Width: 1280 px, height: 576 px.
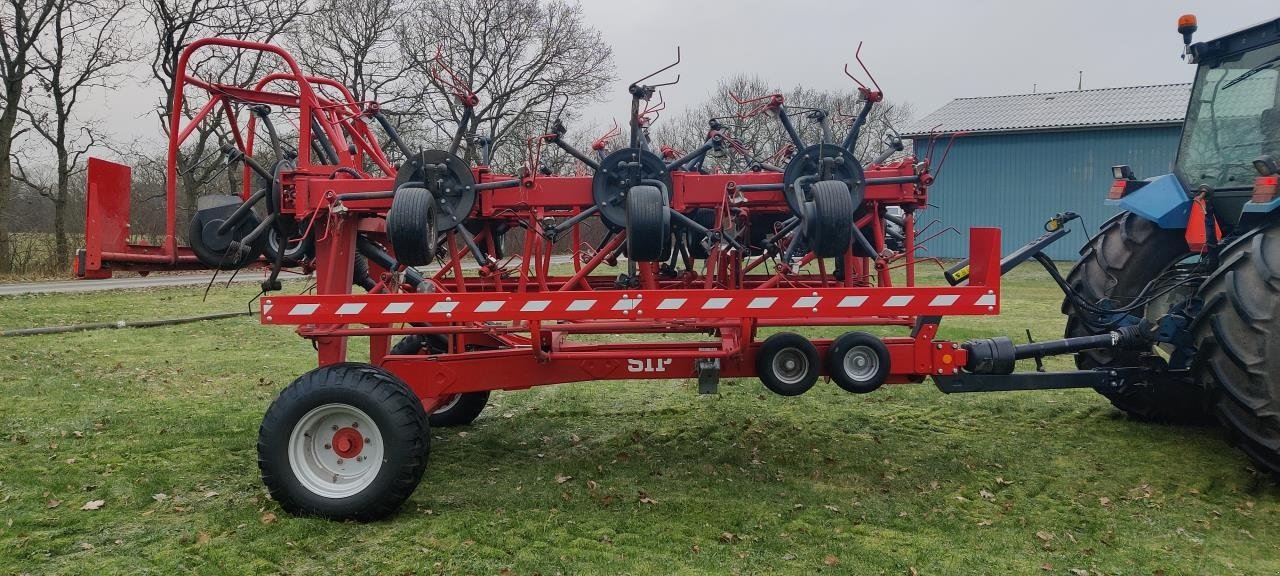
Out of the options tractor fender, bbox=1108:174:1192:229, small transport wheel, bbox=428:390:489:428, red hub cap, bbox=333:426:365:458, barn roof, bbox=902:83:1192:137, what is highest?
barn roof, bbox=902:83:1192:137

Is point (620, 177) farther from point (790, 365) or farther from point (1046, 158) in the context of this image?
point (1046, 158)

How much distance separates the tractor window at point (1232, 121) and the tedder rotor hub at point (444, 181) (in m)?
4.48

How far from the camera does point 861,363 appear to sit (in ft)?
14.6

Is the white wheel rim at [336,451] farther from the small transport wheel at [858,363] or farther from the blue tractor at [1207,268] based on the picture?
the blue tractor at [1207,268]

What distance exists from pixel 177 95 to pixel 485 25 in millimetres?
26867

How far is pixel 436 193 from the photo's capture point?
4.71 meters

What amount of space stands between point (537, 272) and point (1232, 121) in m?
4.31

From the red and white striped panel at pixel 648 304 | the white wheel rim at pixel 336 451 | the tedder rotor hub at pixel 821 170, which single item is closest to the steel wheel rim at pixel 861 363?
the red and white striped panel at pixel 648 304

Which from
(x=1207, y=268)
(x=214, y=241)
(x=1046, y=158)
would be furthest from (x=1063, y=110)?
(x=214, y=241)

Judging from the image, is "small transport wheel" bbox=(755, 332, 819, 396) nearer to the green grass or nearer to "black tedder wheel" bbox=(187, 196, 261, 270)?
the green grass

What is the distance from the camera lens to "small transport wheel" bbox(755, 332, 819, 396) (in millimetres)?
4426

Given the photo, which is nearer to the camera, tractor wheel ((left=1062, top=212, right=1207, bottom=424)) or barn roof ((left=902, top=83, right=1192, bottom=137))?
tractor wheel ((left=1062, top=212, right=1207, bottom=424))

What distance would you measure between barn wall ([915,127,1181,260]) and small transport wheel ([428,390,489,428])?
20.8 metres

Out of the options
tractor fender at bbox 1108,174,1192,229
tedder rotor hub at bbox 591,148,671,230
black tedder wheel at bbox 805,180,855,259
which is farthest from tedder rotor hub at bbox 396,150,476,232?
tractor fender at bbox 1108,174,1192,229
